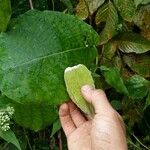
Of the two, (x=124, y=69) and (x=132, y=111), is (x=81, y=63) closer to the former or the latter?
(x=124, y=69)

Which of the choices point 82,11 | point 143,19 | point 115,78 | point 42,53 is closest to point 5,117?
point 42,53

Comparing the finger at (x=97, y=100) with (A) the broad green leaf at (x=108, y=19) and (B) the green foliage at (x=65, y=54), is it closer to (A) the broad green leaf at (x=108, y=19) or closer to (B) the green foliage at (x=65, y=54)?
(B) the green foliage at (x=65, y=54)

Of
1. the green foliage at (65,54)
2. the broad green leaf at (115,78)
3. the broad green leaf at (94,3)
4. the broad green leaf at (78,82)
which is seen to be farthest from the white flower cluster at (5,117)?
the broad green leaf at (94,3)

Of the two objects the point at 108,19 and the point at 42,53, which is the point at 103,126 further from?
the point at 108,19

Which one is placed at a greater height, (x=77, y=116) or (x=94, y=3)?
(x=94, y=3)

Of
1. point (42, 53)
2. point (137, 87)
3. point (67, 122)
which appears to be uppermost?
point (42, 53)

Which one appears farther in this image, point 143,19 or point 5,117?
point 143,19

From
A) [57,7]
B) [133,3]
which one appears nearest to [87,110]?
[133,3]
